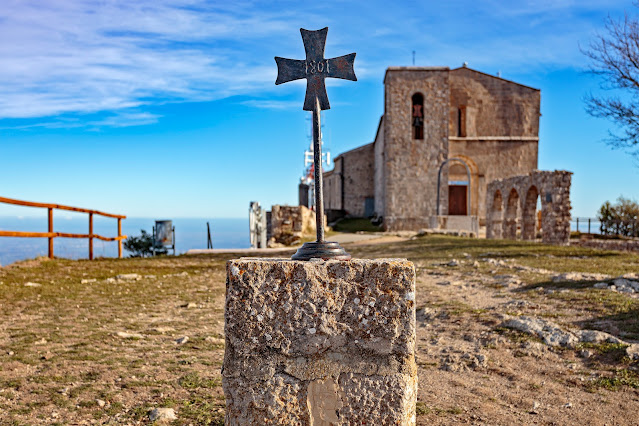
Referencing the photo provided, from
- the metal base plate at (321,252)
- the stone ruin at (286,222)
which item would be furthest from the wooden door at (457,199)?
the metal base plate at (321,252)

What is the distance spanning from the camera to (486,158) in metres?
32.5

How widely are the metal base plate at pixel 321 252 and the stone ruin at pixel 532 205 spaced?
1704cm

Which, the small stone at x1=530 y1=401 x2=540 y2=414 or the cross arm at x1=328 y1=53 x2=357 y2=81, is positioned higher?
the cross arm at x1=328 y1=53 x2=357 y2=81

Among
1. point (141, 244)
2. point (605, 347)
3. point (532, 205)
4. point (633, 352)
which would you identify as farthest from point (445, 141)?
point (633, 352)

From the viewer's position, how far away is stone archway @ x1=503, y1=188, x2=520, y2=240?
23.1 m

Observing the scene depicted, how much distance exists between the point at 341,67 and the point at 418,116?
1125 inches

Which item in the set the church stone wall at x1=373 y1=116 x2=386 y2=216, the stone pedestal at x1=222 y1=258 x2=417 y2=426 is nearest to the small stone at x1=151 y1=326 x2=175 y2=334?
the stone pedestal at x1=222 y1=258 x2=417 y2=426

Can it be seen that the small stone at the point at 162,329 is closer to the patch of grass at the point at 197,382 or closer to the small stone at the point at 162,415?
the patch of grass at the point at 197,382

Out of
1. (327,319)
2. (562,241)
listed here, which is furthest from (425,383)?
(562,241)

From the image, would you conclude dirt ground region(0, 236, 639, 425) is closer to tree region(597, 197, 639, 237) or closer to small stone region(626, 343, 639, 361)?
small stone region(626, 343, 639, 361)

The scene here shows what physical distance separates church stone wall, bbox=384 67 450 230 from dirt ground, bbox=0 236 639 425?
22.0m

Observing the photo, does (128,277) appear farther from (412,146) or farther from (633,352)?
(412,146)

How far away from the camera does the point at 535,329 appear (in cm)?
498

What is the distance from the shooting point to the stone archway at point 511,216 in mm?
23070
